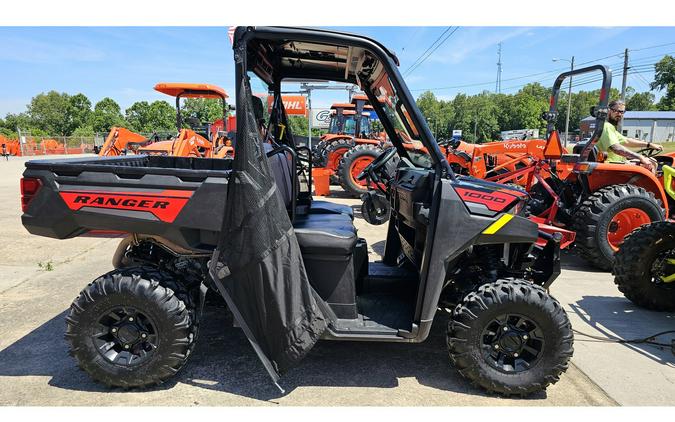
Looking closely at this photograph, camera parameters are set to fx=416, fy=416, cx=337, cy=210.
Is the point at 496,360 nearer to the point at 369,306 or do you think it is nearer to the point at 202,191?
the point at 369,306

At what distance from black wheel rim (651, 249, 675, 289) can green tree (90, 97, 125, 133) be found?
61193 millimetres

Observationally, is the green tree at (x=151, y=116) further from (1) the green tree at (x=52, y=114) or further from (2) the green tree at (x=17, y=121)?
(2) the green tree at (x=17, y=121)

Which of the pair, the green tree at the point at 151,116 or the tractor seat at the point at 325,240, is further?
the green tree at the point at 151,116

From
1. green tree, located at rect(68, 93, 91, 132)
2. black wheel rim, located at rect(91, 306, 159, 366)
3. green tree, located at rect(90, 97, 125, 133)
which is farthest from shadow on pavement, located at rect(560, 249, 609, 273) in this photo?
green tree, located at rect(68, 93, 91, 132)

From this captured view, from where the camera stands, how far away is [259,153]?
2486 millimetres

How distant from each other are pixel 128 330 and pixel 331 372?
54.1 inches

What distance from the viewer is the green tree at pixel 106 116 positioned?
58.1 metres

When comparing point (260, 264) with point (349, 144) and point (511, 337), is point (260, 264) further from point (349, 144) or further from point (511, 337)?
point (349, 144)

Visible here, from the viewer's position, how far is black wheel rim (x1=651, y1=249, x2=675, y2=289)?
4.08m

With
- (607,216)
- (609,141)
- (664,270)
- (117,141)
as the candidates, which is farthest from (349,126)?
(664,270)

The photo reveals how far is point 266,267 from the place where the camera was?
2436mm

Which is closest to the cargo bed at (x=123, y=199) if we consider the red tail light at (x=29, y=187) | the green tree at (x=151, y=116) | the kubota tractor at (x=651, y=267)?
the red tail light at (x=29, y=187)

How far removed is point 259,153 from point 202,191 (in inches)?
17.3

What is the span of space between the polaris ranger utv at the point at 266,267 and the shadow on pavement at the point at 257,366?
253mm
